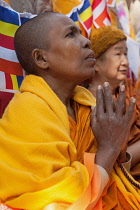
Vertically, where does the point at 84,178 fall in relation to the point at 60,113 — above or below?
below

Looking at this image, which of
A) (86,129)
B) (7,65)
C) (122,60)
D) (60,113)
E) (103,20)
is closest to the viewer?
(60,113)

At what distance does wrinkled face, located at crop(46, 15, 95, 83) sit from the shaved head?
33mm

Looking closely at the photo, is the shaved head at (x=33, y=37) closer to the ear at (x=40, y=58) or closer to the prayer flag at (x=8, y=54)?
the ear at (x=40, y=58)

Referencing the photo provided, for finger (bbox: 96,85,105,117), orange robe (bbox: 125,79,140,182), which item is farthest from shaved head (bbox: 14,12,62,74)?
orange robe (bbox: 125,79,140,182)

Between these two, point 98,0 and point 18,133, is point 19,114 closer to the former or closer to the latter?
point 18,133

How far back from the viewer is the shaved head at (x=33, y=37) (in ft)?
6.49

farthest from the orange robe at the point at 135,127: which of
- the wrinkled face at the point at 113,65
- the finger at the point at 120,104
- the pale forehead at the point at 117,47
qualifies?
the finger at the point at 120,104

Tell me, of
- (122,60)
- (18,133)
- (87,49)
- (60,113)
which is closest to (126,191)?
(60,113)

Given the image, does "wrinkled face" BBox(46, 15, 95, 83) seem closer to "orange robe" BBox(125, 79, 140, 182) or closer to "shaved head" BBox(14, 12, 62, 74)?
"shaved head" BBox(14, 12, 62, 74)

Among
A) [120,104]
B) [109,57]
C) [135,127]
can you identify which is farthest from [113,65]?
[120,104]

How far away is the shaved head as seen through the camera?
6.49 ft

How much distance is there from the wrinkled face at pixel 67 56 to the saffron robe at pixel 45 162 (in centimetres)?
14

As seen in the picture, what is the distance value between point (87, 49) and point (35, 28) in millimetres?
322

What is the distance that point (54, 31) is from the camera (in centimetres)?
197
